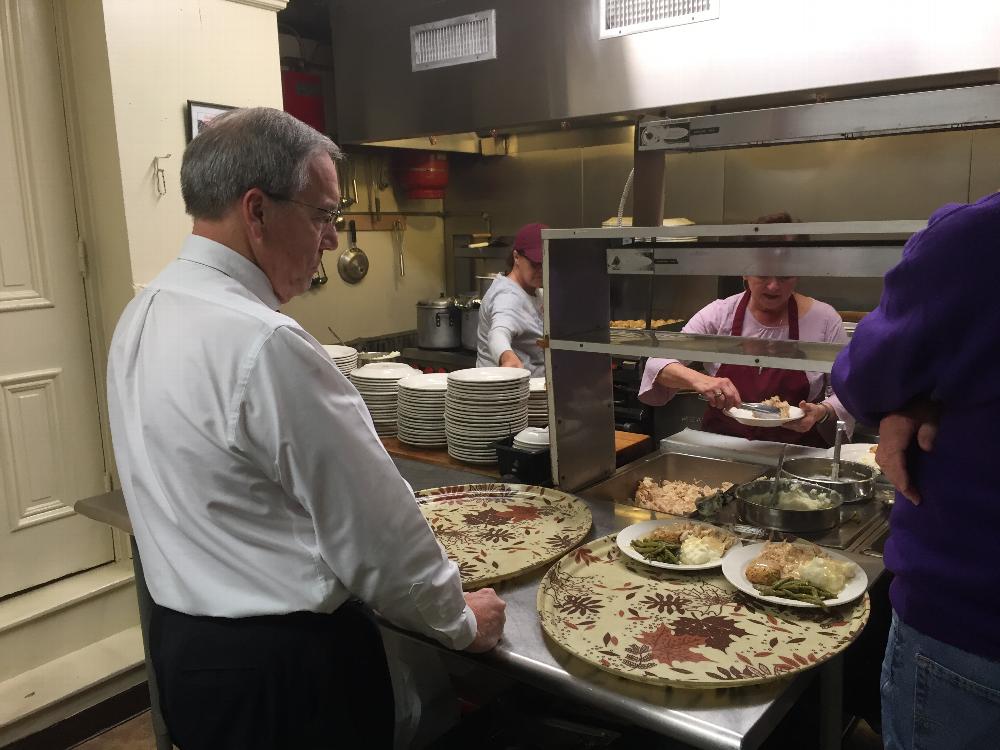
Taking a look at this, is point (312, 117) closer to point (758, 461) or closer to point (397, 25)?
point (397, 25)

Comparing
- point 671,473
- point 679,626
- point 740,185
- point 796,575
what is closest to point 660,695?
point 679,626

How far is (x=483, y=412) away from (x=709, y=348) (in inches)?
33.6

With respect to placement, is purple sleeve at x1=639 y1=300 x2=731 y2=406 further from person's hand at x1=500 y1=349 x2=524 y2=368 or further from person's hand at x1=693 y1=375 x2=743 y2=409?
person's hand at x1=500 y1=349 x2=524 y2=368

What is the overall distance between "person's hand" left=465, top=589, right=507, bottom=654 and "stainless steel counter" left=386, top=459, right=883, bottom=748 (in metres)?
0.02

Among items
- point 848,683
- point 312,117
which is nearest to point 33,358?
point 312,117

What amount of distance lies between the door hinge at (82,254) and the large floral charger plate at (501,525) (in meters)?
1.82

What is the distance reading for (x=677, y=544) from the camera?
183cm

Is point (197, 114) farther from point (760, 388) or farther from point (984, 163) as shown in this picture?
point (984, 163)

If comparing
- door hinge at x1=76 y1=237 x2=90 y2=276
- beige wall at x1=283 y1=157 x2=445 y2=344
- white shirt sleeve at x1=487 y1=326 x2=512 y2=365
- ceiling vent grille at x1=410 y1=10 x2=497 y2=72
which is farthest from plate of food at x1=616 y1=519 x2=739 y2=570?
beige wall at x1=283 y1=157 x2=445 y2=344

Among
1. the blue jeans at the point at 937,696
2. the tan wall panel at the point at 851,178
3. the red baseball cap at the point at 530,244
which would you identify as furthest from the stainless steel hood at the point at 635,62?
the blue jeans at the point at 937,696

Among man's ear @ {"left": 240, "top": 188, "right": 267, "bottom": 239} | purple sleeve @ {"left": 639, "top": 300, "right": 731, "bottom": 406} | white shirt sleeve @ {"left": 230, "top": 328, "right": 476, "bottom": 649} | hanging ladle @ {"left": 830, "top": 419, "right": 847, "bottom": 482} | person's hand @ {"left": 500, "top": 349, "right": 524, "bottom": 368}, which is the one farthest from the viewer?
person's hand @ {"left": 500, "top": 349, "right": 524, "bottom": 368}

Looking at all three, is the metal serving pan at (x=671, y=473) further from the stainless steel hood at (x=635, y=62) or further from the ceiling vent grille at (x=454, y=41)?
the ceiling vent grille at (x=454, y=41)

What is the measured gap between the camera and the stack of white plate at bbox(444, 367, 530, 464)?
2578 millimetres

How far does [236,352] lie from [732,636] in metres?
0.99
